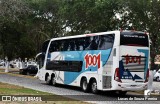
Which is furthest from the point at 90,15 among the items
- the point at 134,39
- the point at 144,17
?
the point at 134,39

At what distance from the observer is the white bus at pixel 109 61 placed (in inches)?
790

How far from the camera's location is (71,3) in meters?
32.0

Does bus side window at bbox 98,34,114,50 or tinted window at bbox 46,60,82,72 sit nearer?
bus side window at bbox 98,34,114,50

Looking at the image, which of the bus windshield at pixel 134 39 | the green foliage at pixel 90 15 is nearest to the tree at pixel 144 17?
the green foliage at pixel 90 15

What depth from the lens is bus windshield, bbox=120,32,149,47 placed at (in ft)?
66.2

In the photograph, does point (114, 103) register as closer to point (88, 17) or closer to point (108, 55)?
point (108, 55)

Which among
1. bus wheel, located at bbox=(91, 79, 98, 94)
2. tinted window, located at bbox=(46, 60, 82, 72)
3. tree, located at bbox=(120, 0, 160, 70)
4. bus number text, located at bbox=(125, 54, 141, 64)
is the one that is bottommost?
bus wheel, located at bbox=(91, 79, 98, 94)

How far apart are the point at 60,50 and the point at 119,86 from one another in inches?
313

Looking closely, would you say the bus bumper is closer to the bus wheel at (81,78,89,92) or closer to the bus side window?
the bus side window

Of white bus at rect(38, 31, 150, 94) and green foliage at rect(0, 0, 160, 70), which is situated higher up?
green foliage at rect(0, 0, 160, 70)

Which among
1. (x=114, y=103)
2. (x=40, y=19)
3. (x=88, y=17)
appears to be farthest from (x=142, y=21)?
(x=40, y=19)

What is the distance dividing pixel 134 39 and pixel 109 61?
190cm

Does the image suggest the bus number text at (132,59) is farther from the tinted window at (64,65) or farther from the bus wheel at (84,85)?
the tinted window at (64,65)

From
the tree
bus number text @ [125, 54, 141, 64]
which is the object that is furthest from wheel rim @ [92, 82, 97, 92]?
the tree
